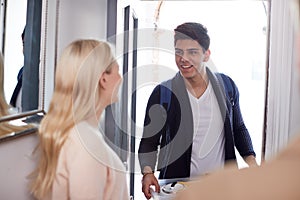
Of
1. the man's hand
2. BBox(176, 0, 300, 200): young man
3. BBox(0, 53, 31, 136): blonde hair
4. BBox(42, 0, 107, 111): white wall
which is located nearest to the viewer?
BBox(176, 0, 300, 200): young man

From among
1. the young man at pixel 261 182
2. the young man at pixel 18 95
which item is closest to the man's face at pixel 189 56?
the young man at pixel 18 95

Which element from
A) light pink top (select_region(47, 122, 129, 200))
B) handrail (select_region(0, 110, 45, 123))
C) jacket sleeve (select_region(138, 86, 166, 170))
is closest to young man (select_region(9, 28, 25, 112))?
handrail (select_region(0, 110, 45, 123))

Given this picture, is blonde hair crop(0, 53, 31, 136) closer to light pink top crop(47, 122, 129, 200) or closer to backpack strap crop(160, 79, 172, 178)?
light pink top crop(47, 122, 129, 200)

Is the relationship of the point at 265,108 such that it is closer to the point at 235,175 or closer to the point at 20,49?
the point at 20,49

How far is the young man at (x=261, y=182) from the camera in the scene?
0.78ft

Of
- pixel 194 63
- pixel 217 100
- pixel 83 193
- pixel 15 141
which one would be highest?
pixel 194 63

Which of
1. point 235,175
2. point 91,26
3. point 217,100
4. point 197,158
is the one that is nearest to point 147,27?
point 91,26

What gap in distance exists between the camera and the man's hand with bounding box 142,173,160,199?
44.4 inches

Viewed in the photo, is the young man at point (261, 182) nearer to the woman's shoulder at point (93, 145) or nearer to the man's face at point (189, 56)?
the woman's shoulder at point (93, 145)

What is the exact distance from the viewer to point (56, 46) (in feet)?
3.39

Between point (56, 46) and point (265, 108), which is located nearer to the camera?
point (56, 46)

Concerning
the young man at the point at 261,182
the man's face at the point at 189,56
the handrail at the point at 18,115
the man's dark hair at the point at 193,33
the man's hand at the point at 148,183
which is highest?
the man's dark hair at the point at 193,33

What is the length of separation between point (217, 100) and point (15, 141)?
570 millimetres

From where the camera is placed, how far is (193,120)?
1.15 metres
